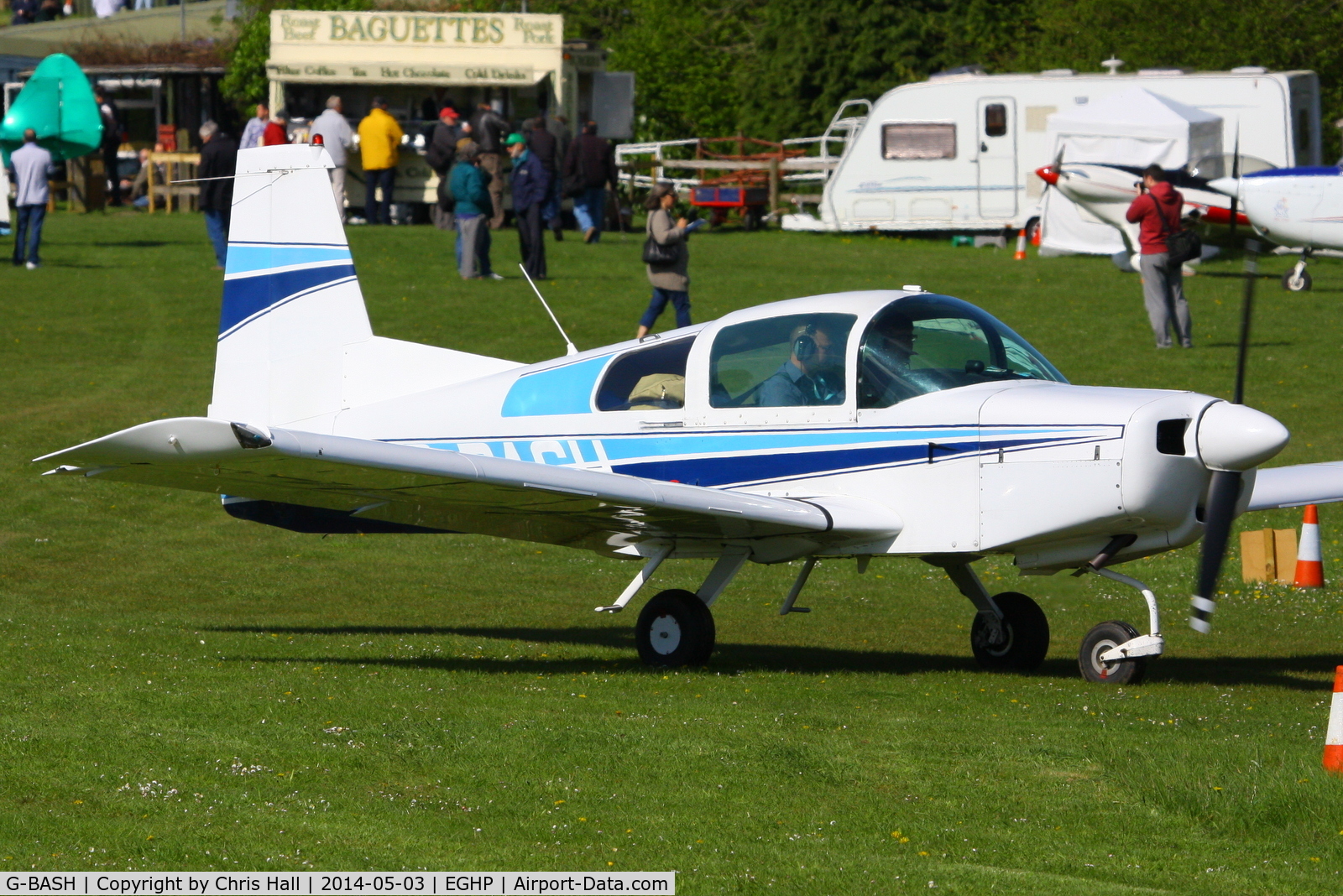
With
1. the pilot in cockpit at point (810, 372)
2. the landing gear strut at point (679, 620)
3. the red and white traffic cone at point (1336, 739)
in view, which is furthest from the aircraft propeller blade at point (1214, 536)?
the landing gear strut at point (679, 620)

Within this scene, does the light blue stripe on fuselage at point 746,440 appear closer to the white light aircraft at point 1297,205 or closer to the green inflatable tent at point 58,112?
the white light aircraft at point 1297,205

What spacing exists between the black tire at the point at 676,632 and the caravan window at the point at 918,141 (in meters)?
26.7

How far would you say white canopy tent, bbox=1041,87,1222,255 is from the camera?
3130 centimetres

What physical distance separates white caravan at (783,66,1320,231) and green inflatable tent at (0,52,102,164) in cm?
1539

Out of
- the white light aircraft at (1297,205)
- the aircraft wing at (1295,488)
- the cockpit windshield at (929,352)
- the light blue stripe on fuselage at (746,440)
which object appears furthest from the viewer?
the white light aircraft at (1297,205)

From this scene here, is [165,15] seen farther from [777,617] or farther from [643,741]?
[643,741]

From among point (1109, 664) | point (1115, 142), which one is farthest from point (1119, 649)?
point (1115, 142)

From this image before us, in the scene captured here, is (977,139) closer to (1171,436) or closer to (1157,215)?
(1157,215)

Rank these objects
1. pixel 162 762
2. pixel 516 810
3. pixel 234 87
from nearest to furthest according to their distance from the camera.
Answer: pixel 516 810, pixel 162 762, pixel 234 87

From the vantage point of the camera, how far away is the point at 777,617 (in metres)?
12.3

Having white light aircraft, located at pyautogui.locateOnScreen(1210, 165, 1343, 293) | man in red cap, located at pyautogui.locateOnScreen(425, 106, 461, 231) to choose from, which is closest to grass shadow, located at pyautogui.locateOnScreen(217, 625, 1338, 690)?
white light aircraft, located at pyautogui.locateOnScreen(1210, 165, 1343, 293)

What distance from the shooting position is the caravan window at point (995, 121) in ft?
114

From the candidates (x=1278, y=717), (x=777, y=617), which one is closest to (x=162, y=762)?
(x=1278, y=717)

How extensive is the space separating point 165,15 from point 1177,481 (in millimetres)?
64506
